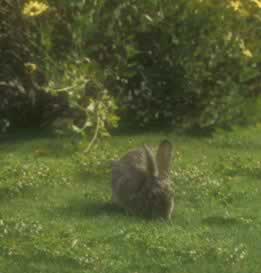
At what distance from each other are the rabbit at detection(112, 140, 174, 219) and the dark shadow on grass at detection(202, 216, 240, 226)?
0.95 feet

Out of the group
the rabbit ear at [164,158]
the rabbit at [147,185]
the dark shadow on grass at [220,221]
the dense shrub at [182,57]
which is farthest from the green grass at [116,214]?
the dense shrub at [182,57]

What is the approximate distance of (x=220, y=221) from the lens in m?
7.50

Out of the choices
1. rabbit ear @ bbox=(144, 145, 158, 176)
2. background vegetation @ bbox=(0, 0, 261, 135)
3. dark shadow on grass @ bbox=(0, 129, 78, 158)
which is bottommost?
dark shadow on grass @ bbox=(0, 129, 78, 158)

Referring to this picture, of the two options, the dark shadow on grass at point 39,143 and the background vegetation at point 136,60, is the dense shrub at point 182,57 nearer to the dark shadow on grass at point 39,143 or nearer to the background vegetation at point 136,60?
the background vegetation at point 136,60

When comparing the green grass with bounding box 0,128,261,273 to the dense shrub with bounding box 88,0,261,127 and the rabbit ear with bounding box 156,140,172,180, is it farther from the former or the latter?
the dense shrub with bounding box 88,0,261,127

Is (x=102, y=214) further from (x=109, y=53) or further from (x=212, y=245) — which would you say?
(x=109, y=53)

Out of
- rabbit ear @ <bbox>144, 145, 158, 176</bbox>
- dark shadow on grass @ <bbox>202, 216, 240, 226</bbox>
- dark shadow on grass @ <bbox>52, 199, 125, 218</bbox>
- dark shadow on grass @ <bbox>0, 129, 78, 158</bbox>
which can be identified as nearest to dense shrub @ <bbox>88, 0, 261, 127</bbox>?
dark shadow on grass @ <bbox>0, 129, 78, 158</bbox>

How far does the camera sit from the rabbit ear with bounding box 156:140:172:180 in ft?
24.7

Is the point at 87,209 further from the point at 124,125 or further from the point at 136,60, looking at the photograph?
the point at 136,60

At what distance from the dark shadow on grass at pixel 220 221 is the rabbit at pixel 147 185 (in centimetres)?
29

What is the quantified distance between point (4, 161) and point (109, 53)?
5.92ft

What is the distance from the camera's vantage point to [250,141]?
1051 cm

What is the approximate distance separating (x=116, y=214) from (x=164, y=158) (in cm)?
57

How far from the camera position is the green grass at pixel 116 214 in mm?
6578
